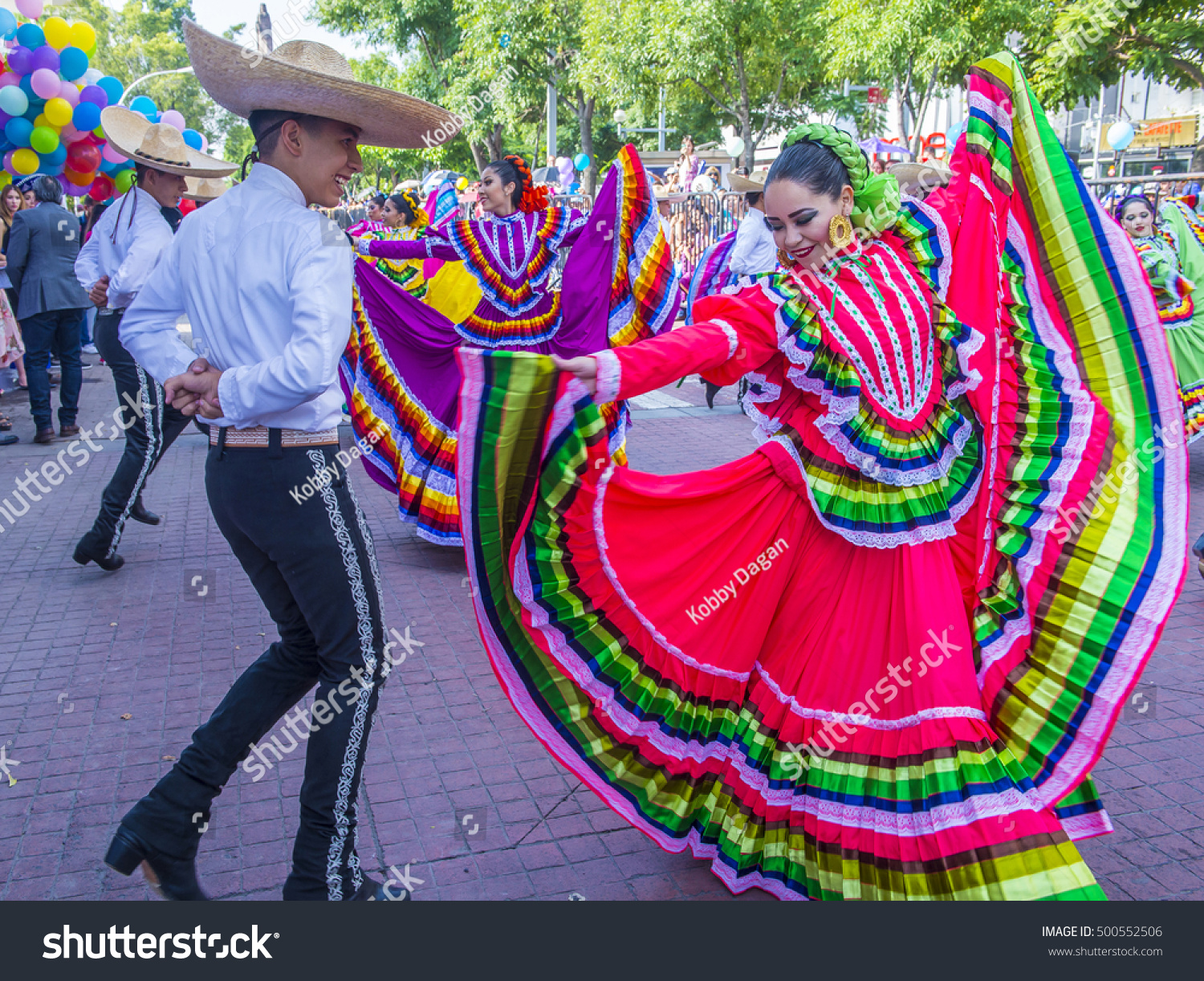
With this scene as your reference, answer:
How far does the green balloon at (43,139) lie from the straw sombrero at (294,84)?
681 cm

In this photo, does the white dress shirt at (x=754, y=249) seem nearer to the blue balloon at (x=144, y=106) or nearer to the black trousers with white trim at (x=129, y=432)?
the blue balloon at (x=144, y=106)

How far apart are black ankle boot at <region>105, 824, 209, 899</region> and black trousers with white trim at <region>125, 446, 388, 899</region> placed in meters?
0.03

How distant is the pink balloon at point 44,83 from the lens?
7.92m

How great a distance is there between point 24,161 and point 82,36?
4.03 feet

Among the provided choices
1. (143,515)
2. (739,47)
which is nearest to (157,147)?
(143,515)

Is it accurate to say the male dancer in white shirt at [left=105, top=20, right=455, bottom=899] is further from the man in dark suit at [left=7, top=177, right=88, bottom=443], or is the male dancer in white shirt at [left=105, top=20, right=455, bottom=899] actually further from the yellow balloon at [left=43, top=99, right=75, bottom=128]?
the yellow balloon at [left=43, top=99, right=75, bottom=128]

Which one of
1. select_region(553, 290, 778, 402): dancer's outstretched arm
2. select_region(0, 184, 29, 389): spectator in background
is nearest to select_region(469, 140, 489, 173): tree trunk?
select_region(0, 184, 29, 389): spectator in background

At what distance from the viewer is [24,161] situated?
8.29 meters

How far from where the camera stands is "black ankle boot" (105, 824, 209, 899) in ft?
7.97

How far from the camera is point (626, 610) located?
2545 mm

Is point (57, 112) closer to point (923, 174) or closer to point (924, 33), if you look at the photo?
point (923, 174)

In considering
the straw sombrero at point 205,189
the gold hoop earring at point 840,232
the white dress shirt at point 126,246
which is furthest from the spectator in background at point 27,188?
the gold hoop earring at point 840,232
